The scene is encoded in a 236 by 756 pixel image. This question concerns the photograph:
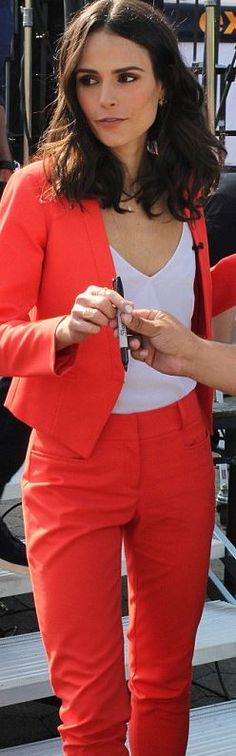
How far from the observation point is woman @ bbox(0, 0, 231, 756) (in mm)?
2082

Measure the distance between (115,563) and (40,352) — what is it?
43 centimetres

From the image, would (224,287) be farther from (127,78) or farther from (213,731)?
(213,731)

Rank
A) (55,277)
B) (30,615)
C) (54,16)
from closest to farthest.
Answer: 1. (55,277)
2. (30,615)
3. (54,16)

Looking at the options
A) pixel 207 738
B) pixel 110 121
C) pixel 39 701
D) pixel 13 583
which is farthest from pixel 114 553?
pixel 39 701

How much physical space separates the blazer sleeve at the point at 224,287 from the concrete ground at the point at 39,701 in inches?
60.3

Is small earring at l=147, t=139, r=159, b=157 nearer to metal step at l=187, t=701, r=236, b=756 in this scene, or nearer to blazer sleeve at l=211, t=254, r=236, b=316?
blazer sleeve at l=211, t=254, r=236, b=316

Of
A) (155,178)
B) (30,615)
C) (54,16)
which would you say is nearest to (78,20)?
(155,178)

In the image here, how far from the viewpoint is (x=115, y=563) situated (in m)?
2.15

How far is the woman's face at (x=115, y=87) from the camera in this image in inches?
83.0

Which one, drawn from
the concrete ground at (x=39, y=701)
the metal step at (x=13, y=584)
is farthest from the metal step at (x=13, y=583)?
the concrete ground at (x=39, y=701)

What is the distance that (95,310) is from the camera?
6.04 feet

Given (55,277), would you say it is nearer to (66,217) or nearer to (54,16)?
(66,217)

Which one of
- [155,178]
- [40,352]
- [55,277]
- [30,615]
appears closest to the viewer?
[40,352]

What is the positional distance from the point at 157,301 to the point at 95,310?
13.5 inches
